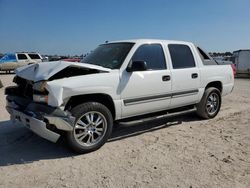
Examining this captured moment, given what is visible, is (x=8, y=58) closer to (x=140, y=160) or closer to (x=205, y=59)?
(x=205, y=59)

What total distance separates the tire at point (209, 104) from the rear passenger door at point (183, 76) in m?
0.35

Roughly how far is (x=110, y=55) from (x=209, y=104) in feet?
9.55

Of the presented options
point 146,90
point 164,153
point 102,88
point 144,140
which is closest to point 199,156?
point 164,153

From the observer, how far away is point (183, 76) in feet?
18.5

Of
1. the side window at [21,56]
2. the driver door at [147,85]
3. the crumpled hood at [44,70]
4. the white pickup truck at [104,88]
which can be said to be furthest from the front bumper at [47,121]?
the side window at [21,56]

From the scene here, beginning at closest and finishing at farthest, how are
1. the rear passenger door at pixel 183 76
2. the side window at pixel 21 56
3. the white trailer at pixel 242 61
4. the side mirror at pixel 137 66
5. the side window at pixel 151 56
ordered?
the side mirror at pixel 137 66 → the side window at pixel 151 56 → the rear passenger door at pixel 183 76 → the white trailer at pixel 242 61 → the side window at pixel 21 56

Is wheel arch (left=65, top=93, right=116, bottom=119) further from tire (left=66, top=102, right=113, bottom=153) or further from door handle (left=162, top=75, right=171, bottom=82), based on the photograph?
door handle (left=162, top=75, right=171, bottom=82)

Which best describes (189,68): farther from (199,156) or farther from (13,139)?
(13,139)

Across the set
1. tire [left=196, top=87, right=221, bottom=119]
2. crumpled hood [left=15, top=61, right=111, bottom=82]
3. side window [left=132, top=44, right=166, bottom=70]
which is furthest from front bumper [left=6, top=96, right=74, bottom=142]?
tire [left=196, top=87, right=221, bottom=119]

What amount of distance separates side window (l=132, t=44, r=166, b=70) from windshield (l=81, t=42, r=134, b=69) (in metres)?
0.21

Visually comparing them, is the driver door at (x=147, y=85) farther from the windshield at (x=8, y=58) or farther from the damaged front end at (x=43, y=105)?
the windshield at (x=8, y=58)

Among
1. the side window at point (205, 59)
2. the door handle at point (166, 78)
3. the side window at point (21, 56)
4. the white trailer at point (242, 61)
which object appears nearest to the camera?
the door handle at point (166, 78)

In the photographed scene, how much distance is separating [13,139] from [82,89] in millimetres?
1877

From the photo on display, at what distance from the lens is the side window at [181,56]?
5613 mm
